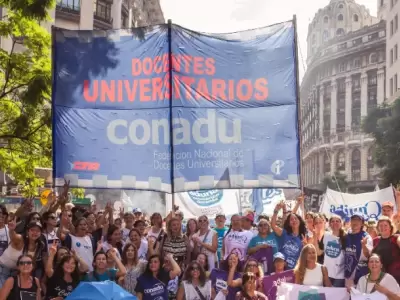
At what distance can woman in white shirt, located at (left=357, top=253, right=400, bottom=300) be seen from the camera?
770cm

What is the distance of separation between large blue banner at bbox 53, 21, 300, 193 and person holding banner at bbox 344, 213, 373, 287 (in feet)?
3.41

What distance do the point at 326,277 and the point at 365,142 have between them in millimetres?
95176

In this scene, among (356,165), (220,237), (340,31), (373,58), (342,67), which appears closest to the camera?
(220,237)

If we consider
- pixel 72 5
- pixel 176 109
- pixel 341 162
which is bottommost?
pixel 341 162

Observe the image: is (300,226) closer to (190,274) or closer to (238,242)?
(238,242)

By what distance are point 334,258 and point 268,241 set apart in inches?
39.9

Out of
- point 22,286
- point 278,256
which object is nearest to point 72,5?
point 278,256

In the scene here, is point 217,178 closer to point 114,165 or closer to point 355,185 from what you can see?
point 114,165

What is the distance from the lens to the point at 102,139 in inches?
368

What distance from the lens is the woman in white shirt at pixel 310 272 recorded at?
8.16 m

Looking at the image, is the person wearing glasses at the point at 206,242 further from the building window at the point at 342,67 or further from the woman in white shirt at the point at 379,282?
the building window at the point at 342,67

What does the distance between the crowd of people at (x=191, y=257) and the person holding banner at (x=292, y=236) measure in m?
0.02

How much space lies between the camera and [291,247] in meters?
9.16

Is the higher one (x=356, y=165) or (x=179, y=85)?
(x=179, y=85)
